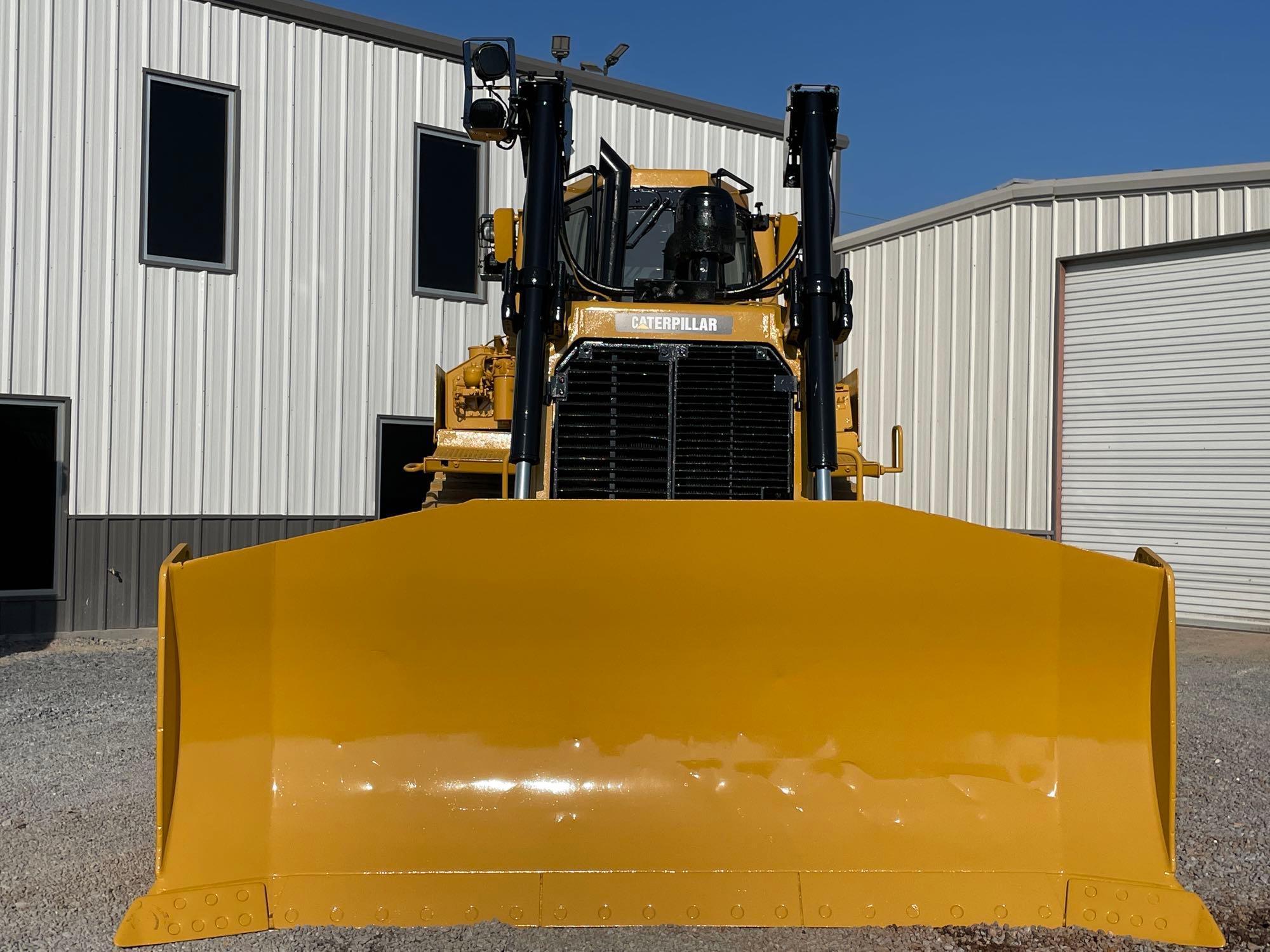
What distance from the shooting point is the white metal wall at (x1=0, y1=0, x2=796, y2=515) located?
985 cm

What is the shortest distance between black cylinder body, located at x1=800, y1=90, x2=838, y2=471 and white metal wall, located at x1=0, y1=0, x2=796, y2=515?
706cm

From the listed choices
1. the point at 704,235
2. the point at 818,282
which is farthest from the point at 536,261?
the point at 818,282

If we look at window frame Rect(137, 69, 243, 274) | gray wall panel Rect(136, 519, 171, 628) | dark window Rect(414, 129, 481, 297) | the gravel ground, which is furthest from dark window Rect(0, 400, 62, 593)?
dark window Rect(414, 129, 481, 297)

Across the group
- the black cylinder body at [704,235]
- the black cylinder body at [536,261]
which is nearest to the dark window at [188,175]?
the black cylinder body at [536,261]

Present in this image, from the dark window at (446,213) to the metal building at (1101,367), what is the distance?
5.65 m

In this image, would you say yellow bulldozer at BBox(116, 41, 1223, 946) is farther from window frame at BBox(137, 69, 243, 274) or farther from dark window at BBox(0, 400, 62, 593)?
window frame at BBox(137, 69, 243, 274)

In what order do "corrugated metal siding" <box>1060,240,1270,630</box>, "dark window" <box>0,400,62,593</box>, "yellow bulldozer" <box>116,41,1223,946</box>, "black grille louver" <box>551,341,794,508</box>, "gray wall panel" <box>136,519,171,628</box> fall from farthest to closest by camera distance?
1. "corrugated metal siding" <box>1060,240,1270,630</box>
2. "gray wall panel" <box>136,519,171,628</box>
3. "dark window" <box>0,400,62,593</box>
4. "black grille louver" <box>551,341,794,508</box>
5. "yellow bulldozer" <box>116,41,1223,946</box>

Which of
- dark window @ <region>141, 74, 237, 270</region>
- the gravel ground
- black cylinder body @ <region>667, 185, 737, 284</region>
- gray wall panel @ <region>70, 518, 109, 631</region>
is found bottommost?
the gravel ground

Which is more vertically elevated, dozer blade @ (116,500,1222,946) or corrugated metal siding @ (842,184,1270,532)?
corrugated metal siding @ (842,184,1270,532)

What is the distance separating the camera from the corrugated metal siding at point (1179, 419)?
11.1m

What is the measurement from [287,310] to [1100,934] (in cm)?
964

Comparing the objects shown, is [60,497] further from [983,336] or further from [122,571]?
[983,336]

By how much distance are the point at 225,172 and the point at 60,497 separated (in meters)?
3.46

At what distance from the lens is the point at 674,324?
4.95 meters
